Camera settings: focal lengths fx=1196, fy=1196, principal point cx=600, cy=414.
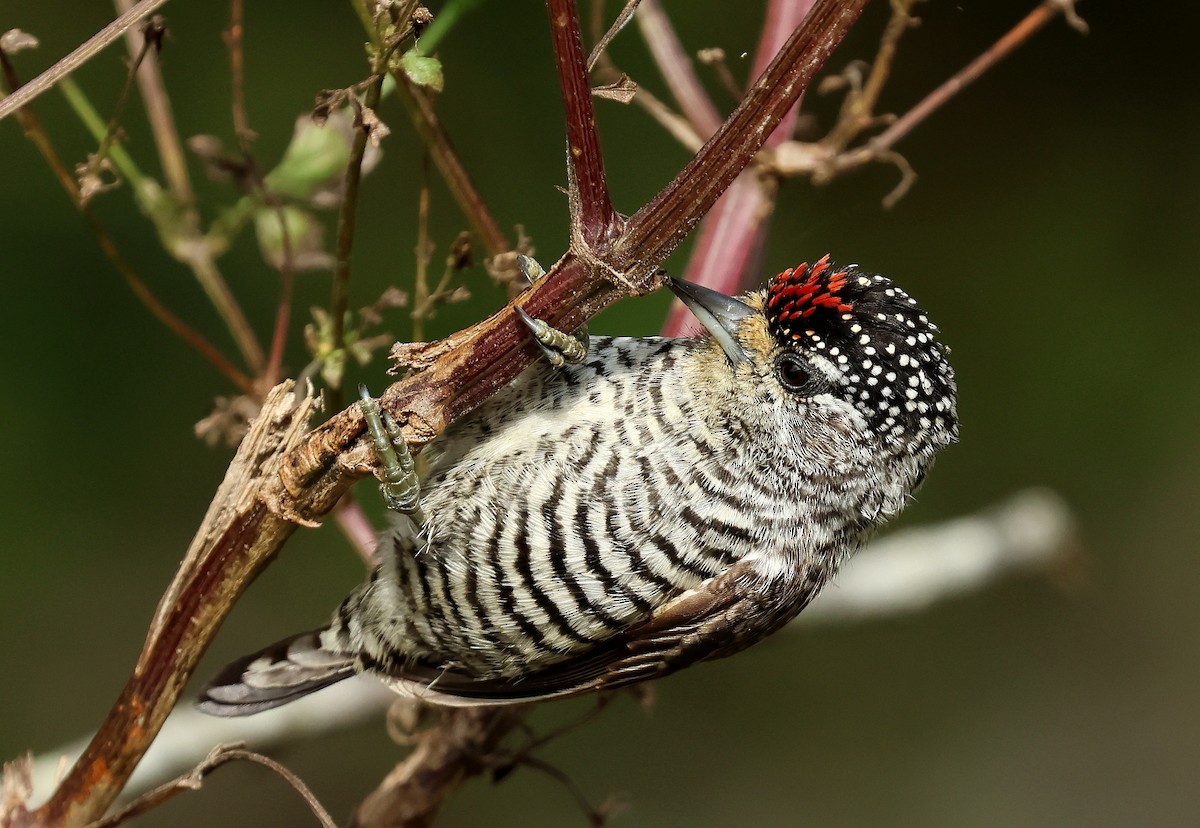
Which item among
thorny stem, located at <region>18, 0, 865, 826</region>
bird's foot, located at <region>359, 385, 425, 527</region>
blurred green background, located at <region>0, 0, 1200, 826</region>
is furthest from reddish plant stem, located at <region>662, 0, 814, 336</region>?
blurred green background, located at <region>0, 0, 1200, 826</region>

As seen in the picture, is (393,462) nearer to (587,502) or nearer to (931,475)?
(587,502)

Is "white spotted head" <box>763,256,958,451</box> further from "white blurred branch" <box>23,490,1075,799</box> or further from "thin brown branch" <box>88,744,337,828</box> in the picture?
"thin brown branch" <box>88,744,337,828</box>

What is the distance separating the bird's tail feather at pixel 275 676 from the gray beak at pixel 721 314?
3.49 ft

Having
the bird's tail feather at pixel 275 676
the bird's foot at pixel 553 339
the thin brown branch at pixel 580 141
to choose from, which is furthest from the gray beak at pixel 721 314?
the bird's tail feather at pixel 275 676

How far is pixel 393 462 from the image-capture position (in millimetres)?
1802

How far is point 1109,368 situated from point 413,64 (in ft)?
13.4

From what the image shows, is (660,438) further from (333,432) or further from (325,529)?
(325,529)

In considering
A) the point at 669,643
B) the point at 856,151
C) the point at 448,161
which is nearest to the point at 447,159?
the point at 448,161

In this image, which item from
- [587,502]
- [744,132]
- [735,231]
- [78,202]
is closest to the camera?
[744,132]

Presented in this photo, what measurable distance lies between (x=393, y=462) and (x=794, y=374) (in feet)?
2.91

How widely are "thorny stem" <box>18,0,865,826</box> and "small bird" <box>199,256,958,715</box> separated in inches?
22.2

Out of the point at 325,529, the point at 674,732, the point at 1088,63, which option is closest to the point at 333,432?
the point at 325,529

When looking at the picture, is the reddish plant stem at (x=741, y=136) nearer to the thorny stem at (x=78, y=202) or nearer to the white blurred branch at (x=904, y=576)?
the thorny stem at (x=78, y=202)

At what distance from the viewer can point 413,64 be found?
162cm
